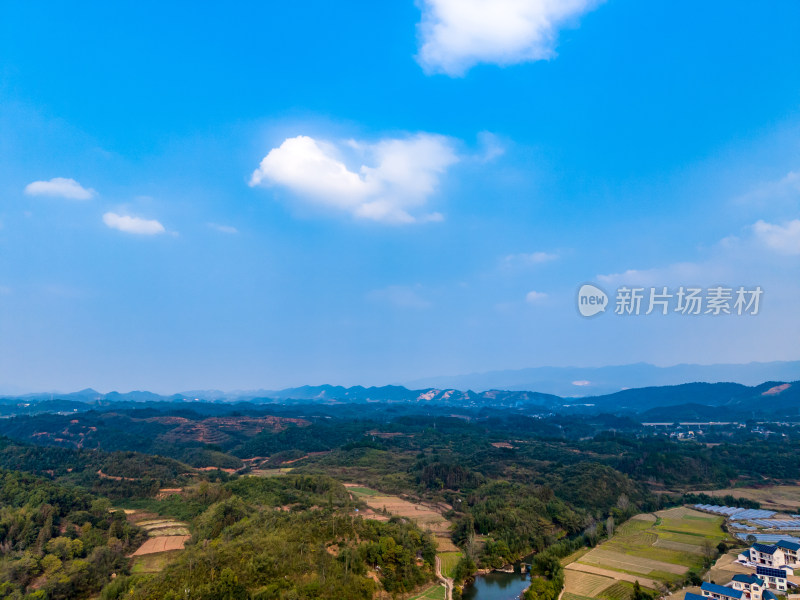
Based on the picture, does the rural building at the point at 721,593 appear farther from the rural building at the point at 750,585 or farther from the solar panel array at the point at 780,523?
the solar panel array at the point at 780,523

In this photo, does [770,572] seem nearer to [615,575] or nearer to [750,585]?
[750,585]

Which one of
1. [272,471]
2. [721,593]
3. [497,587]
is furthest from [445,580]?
[272,471]

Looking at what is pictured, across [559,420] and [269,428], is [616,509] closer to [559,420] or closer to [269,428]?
[269,428]

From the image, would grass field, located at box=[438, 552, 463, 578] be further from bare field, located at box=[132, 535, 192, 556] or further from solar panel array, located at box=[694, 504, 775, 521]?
solar panel array, located at box=[694, 504, 775, 521]

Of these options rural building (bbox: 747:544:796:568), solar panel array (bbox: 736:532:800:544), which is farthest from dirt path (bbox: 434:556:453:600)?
solar panel array (bbox: 736:532:800:544)

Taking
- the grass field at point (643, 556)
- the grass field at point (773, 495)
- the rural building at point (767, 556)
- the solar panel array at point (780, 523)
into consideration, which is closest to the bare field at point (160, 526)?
the grass field at point (643, 556)

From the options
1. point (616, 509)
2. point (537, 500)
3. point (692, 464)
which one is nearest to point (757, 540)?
point (616, 509)
